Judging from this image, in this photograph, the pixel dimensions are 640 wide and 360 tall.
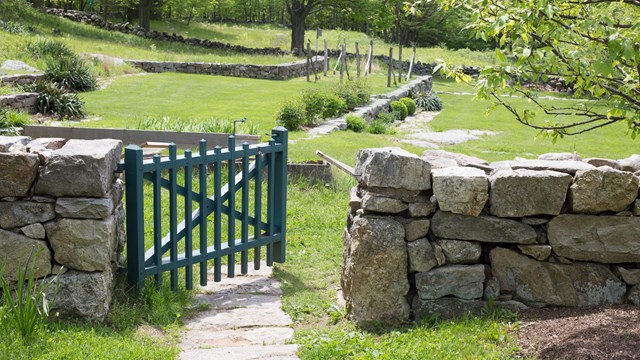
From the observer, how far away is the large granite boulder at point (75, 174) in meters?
5.00

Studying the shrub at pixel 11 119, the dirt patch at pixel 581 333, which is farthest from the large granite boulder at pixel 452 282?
the shrub at pixel 11 119

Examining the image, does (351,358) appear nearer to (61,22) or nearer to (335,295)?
(335,295)

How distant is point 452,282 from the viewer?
17.6 feet

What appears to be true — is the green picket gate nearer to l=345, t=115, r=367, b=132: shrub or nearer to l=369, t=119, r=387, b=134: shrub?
l=345, t=115, r=367, b=132: shrub

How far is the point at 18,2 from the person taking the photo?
99.6ft

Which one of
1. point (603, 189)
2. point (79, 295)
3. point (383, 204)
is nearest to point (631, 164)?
point (603, 189)

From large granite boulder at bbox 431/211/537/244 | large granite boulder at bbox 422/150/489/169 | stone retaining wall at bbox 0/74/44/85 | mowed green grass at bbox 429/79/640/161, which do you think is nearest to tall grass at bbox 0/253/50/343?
large granite boulder at bbox 431/211/537/244

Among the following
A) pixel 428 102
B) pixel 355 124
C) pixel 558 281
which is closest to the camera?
pixel 558 281

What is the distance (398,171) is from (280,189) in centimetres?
190

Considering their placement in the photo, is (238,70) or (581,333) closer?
(581,333)

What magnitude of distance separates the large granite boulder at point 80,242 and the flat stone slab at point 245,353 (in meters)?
0.94

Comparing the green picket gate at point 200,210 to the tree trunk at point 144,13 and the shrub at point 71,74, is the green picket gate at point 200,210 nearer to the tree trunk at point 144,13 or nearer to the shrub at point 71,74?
the shrub at point 71,74

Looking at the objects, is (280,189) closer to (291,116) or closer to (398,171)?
(398,171)

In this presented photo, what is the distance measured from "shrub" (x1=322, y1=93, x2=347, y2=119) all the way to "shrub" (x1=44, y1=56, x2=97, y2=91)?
274 inches
